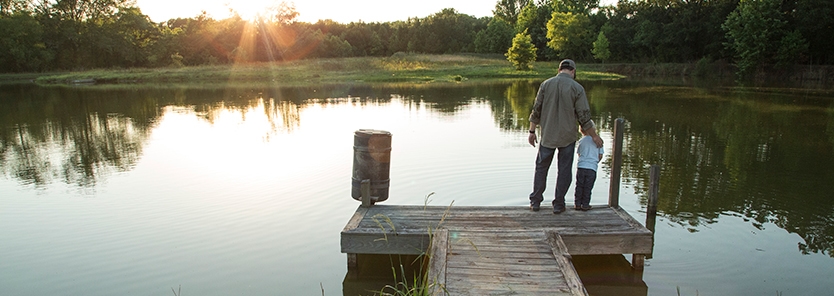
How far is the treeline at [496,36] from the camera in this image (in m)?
42.6

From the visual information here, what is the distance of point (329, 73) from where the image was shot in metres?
48.3

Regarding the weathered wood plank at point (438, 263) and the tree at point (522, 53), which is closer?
the weathered wood plank at point (438, 263)

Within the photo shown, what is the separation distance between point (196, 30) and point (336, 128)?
54.0 metres

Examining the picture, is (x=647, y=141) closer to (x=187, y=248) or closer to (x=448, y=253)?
(x=448, y=253)

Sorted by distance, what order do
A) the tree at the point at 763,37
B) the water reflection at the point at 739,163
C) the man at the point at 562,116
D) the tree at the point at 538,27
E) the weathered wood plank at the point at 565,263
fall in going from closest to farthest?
the weathered wood plank at the point at 565,263, the man at the point at 562,116, the water reflection at the point at 739,163, the tree at the point at 763,37, the tree at the point at 538,27

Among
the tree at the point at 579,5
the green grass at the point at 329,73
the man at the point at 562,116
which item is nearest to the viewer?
the man at the point at 562,116

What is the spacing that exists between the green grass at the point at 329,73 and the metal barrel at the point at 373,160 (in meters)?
33.5

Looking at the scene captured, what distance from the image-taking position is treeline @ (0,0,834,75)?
42.6m

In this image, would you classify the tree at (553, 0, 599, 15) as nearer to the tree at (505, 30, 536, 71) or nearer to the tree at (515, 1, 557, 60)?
the tree at (515, 1, 557, 60)

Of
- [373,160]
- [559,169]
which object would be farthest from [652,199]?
[373,160]

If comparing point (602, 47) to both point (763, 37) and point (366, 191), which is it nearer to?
point (763, 37)

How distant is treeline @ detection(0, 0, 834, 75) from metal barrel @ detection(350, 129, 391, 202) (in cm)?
4441

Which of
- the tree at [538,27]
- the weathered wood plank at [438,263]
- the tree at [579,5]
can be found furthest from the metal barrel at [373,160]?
the tree at [579,5]

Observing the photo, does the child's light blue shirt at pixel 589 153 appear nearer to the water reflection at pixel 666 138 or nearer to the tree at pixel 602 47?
the water reflection at pixel 666 138
